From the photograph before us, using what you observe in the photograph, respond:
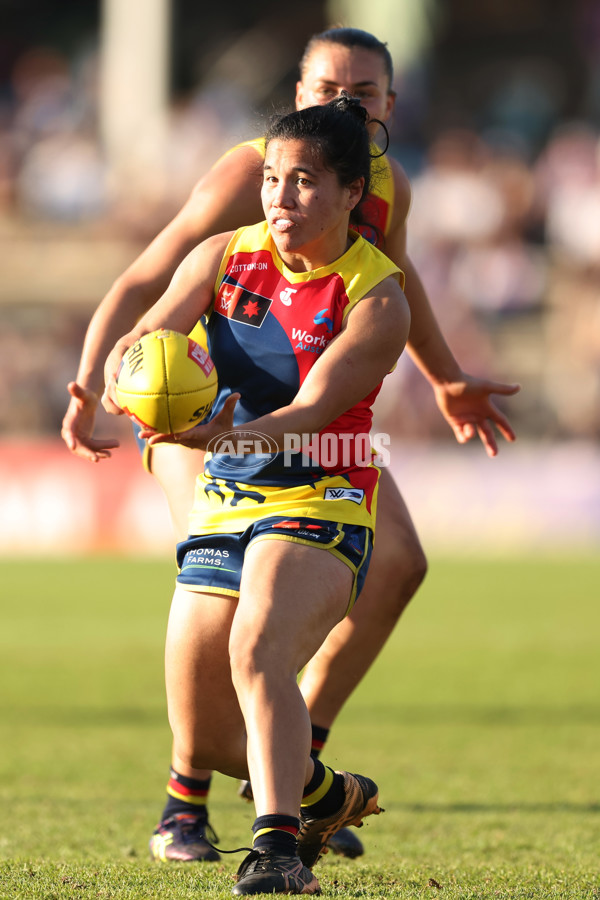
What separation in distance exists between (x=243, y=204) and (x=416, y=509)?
1269cm

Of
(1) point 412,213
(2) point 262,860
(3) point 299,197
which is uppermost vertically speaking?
(3) point 299,197

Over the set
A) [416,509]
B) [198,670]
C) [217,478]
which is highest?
[217,478]

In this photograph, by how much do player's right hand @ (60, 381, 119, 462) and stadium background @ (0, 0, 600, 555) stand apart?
1250 cm

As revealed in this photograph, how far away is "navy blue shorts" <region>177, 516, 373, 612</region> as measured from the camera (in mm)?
3668

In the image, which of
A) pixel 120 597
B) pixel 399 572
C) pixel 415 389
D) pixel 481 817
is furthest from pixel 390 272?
pixel 415 389

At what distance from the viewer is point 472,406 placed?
515cm

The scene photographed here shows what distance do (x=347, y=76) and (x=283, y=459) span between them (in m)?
1.53

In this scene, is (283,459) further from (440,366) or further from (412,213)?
(412,213)

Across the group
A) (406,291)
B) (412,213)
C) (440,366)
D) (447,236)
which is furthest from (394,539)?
(412,213)

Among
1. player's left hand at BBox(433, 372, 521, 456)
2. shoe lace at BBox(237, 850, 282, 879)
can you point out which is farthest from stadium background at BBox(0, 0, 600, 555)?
shoe lace at BBox(237, 850, 282, 879)

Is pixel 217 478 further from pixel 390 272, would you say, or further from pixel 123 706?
pixel 123 706

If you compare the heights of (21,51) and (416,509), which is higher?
(21,51)

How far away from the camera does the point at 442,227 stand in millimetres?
19828

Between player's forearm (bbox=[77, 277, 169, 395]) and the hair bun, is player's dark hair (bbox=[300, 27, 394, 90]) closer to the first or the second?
the hair bun
